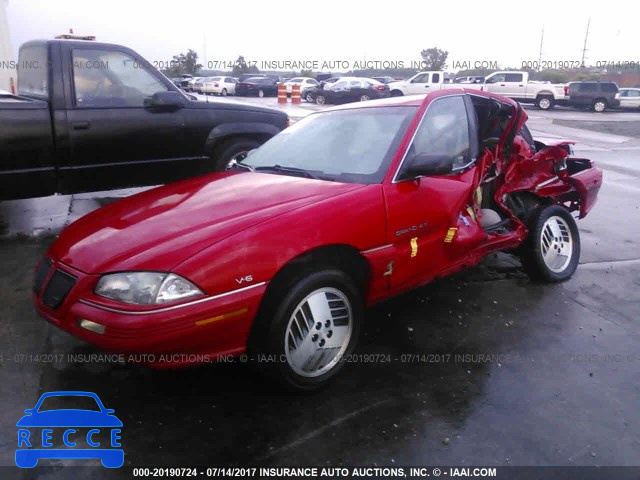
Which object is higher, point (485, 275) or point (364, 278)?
point (364, 278)

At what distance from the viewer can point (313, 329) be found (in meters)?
2.98

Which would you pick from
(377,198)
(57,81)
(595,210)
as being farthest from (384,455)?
(595,210)

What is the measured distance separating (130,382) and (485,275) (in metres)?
3.24

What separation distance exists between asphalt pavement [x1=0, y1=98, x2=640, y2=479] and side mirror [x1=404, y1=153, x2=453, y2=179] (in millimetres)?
1153

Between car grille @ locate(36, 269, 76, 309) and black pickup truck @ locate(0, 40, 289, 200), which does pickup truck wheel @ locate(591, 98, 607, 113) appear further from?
car grille @ locate(36, 269, 76, 309)

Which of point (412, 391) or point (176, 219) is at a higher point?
point (176, 219)

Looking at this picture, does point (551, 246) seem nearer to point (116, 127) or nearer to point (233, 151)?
point (233, 151)

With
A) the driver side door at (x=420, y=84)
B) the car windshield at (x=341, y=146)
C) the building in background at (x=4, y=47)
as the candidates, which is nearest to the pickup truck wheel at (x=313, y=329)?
the car windshield at (x=341, y=146)

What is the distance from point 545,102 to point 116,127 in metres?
29.2

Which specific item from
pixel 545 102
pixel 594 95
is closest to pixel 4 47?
pixel 545 102

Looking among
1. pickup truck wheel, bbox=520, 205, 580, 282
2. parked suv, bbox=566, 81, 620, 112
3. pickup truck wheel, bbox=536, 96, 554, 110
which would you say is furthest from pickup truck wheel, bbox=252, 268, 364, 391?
parked suv, bbox=566, 81, 620, 112

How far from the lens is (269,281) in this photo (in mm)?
2730

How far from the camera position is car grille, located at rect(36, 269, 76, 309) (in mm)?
2715

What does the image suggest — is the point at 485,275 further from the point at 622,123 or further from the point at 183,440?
the point at 622,123
